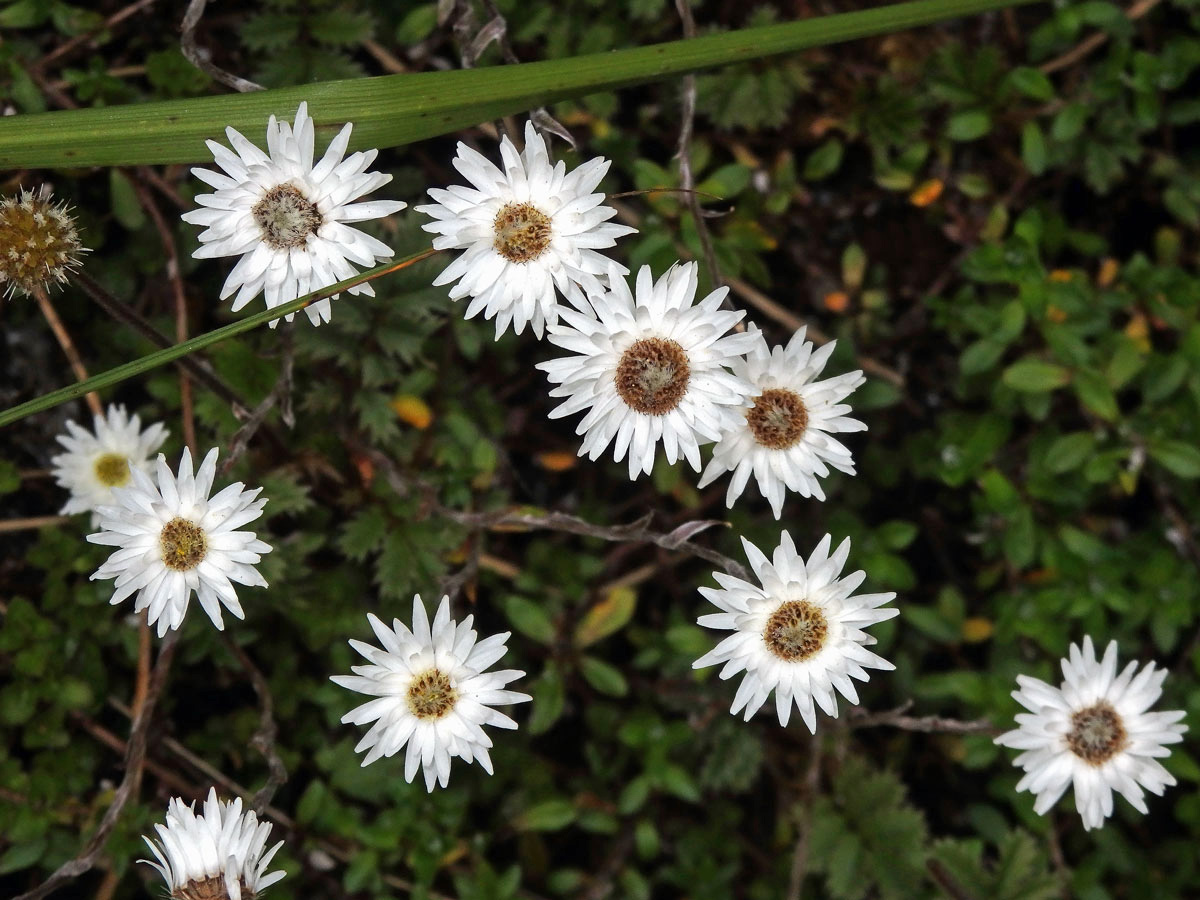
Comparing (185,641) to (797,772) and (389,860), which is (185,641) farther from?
(797,772)

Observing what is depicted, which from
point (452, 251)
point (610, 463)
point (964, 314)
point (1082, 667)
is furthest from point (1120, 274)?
point (452, 251)

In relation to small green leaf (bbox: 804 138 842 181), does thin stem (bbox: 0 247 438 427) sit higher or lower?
lower

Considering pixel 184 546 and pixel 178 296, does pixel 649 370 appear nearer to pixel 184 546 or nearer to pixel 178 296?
pixel 184 546

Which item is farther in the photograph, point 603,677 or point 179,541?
point 603,677

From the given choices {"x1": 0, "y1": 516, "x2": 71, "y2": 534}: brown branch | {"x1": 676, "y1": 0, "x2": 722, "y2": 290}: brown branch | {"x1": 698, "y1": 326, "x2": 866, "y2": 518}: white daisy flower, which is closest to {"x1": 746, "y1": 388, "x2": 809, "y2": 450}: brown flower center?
{"x1": 698, "y1": 326, "x2": 866, "y2": 518}: white daisy flower

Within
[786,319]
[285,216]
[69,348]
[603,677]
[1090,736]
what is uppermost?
[786,319]

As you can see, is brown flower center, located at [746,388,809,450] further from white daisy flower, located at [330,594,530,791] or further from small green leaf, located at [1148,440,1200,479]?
small green leaf, located at [1148,440,1200,479]

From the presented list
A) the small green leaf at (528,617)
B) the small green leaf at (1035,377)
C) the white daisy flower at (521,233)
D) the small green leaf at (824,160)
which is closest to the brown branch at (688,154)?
the white daisy flower at (521,233)

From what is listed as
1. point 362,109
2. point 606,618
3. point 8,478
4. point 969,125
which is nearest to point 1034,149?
point 969,125
